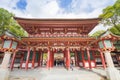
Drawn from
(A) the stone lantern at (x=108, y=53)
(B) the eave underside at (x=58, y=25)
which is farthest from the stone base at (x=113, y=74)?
(B) the eave underside at (x=58, y=25)

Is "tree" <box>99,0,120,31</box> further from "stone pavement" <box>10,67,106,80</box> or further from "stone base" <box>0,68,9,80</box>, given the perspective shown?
"stone base" <box>0,68,9,80</box>

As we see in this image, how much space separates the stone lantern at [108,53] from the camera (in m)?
7.09

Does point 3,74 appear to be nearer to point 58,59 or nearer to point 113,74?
point 113,74

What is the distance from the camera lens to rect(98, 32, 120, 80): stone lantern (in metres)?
7.09

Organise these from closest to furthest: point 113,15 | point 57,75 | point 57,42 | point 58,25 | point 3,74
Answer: point 3,74 < point 57,75 < point 57,42 < point 58,25 < point 113,15

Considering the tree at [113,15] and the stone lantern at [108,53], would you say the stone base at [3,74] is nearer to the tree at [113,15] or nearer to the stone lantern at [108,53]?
the stone lantern at [108,53]

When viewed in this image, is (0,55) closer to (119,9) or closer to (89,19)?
(89,19)

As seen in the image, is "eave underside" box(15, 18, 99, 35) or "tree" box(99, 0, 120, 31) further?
"tree" box(99, 0, 120, 31)

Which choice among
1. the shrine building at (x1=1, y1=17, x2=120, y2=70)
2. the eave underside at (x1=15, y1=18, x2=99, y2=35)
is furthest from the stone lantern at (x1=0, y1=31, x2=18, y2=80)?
the eave underside at (x1=15, y1=18, x2=99, y2=35)

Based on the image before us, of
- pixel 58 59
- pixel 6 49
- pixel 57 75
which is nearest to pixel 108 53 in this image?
pixel 57 75

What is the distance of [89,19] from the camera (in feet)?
41.1

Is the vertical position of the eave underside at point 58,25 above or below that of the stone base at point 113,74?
above

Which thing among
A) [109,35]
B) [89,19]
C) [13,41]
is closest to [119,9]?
[89,19]

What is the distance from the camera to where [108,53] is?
7.92 m
